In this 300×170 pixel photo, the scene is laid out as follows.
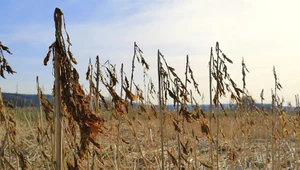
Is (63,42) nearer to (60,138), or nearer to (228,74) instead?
(60,138)

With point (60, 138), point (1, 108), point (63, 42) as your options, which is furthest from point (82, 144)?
point (1, 108)

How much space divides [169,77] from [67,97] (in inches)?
26.9

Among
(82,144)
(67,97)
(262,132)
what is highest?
(67,97)

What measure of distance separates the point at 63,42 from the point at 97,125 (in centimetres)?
19

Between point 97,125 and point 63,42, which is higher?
point 63,42

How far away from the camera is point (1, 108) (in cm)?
128

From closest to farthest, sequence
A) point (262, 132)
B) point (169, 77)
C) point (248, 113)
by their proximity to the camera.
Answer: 1. point (169, 77)
2. point (248, 113)
3. point (262, 132)

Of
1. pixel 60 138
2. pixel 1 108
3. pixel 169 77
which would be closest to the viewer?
pixel 60 138

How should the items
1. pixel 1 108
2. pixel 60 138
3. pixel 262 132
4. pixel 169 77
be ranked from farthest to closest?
pixel 262 132 → pixel 169 77 → pixel 1 108 → pixel 60 138

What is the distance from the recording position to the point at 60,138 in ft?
2.39

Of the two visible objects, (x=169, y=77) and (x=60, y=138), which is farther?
(x=169, y=77)

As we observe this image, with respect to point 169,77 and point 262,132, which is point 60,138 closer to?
point 169,77

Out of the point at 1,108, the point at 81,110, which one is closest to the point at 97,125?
the point at 81,110

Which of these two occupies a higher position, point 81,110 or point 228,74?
point 228,74
